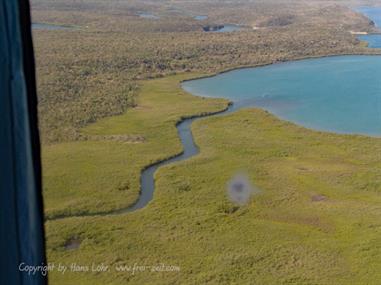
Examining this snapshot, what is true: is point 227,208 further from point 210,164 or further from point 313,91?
point 313,91

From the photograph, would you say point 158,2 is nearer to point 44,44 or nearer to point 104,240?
point 44,44

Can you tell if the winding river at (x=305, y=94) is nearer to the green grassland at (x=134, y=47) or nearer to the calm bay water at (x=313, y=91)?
the calm bay water at (x=313, y=91)

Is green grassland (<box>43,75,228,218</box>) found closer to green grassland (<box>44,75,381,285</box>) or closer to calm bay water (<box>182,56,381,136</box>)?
green grassland (<box>44,75,381,285</box>)

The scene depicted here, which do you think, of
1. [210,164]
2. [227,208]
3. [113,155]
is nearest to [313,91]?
[210,164]

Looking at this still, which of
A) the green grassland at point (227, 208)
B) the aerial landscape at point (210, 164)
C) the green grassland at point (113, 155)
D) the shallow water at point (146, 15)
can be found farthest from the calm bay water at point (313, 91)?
the shallow water at point (146, 15)

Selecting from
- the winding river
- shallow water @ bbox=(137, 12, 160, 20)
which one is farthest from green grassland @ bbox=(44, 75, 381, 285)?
shallow water @ bbox=(137, 12, 160, 20)

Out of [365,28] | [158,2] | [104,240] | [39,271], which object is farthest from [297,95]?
[158,2]
